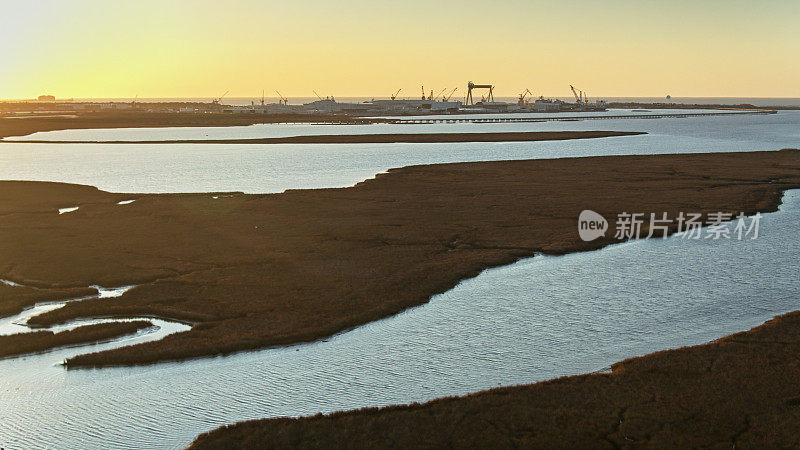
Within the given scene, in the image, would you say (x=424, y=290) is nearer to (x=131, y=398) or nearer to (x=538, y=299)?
(x=538, y=299)

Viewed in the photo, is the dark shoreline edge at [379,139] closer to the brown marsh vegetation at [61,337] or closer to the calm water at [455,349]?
the calm water at [455,349]

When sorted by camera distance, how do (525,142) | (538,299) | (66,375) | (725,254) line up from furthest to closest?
(525,142) → (725,254) → (538,299) → (66,375)

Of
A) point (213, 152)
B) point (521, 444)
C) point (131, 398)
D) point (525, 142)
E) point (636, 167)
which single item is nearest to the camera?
point (521, 444)

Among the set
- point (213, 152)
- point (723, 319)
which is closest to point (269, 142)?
point (213, 152)

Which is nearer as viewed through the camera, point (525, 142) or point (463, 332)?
point (463, 332)

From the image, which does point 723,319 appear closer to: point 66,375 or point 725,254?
point 725,254

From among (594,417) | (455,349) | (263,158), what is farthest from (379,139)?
(594,417)

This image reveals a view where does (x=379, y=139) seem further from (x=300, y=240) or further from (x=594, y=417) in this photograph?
(x=594, y=417)
